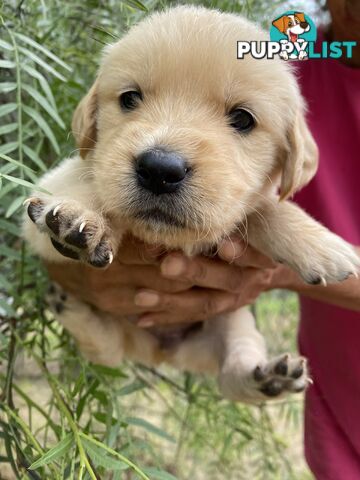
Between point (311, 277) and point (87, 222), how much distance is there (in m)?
0.72

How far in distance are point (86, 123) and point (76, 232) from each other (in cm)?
51

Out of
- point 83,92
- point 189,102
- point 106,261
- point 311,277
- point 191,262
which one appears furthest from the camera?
point 83,92

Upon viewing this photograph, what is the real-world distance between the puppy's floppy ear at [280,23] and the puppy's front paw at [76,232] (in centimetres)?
95

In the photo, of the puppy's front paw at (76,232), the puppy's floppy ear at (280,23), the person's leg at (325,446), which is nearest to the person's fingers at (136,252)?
the puppy's front paw at (76,232)

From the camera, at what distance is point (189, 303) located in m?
2.10

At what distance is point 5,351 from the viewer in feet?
6.09

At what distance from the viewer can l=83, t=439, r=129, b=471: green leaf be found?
1424mm

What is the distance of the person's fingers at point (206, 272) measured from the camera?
188cm

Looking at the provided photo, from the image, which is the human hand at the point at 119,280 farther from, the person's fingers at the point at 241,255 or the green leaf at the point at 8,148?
the green leaf at the point at 8,148

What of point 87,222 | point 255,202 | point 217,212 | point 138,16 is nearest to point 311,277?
point 255,202

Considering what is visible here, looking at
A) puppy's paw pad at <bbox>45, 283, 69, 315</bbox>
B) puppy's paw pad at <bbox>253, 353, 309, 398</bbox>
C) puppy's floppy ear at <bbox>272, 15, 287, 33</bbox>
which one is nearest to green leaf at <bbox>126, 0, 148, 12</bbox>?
puppy's floppy ear at <bbox>272, 15, 287, 33</bbox>

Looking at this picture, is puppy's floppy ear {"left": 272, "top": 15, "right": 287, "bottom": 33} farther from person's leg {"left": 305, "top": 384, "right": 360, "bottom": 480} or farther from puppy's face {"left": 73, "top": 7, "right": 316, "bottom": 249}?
person's leg {"left": 305, "top": 384, "right": 360, "bottom": 480}

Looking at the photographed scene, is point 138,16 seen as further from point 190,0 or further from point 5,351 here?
point 5,351

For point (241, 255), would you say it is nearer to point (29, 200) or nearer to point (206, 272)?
point (206, 272)
